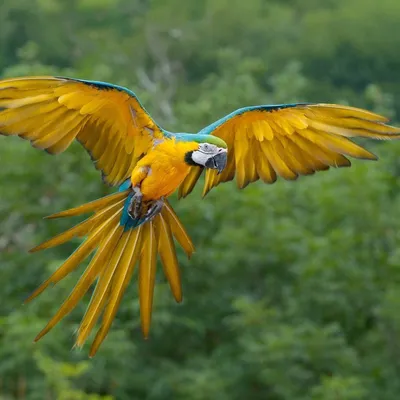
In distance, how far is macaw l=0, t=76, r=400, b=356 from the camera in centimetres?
423

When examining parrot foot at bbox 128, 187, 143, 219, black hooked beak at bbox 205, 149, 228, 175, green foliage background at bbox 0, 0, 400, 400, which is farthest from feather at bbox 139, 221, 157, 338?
green foliage background at bbox 0, 0, 400, 400

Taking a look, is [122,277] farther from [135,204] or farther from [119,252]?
[135,204]

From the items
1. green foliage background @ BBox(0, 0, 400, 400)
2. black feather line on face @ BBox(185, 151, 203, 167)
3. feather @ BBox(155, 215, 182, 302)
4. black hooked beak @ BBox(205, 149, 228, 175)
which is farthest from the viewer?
green foliage background @ BBox(0, 0, 400, 400)

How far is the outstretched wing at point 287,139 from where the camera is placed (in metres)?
4.59

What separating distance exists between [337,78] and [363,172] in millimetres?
20749

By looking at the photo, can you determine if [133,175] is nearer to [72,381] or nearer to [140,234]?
[140,234]

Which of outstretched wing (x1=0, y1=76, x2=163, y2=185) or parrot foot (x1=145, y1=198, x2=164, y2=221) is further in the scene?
parrot foot (x1=145, y1=198, x2=164, y2=221)

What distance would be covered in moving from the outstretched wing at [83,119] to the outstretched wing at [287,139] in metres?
0.28

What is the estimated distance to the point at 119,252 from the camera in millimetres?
4590

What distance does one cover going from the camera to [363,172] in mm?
13555

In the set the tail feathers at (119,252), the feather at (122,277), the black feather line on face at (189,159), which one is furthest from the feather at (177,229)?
the black feather line on face at (189,159)

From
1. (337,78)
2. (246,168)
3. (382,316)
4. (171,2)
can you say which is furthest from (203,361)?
(171,2)

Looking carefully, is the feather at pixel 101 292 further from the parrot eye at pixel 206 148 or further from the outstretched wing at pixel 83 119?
the parrot eye at pixel 206 148

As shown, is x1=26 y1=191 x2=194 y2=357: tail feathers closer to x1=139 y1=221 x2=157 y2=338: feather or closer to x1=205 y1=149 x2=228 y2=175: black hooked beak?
x1=139 y1=221 x2=157 y2=338: feather
